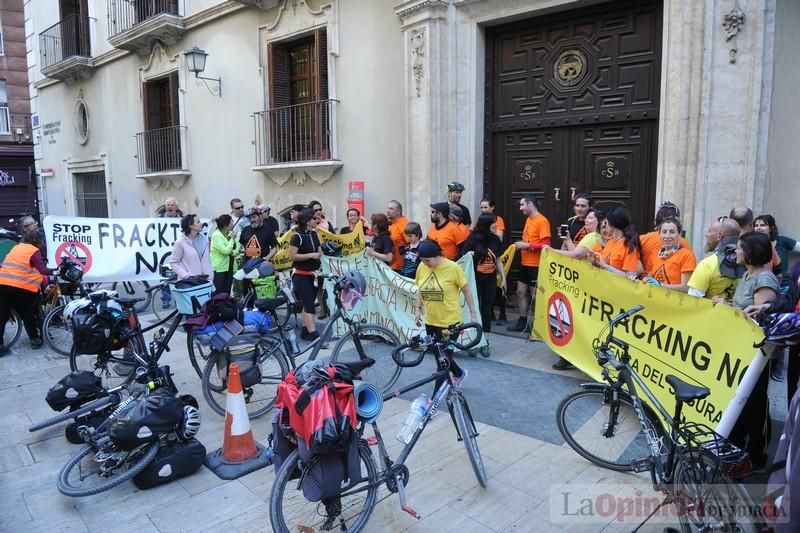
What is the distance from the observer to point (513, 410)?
501cm

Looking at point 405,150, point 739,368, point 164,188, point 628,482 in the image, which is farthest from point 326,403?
point 164,188

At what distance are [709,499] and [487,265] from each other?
14.0 ft

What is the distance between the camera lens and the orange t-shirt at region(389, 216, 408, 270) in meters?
7.68

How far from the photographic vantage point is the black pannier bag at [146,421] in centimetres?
373

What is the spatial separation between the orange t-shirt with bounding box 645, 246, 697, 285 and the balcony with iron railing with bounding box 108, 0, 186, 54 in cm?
1305

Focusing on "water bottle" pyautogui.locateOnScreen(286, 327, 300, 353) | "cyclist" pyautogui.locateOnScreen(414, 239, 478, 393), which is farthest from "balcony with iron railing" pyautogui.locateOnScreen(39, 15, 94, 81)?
"cyclist" pyautogui.locateOnScreen(414, 239, 478, 393)

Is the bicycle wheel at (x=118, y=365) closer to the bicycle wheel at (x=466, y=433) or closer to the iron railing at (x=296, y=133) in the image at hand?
the bicycle wheel at (x=466, y=433)

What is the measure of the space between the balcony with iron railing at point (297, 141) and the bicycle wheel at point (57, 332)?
5.20 m

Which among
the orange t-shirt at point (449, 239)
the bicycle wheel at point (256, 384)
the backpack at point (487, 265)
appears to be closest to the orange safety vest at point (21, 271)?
the bicycle wheel at point (256, 384)

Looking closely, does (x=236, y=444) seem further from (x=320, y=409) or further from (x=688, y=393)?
(x=688, y=393)

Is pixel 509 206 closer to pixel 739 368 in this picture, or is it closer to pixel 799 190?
pixel 799 190

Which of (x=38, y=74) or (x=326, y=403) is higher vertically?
(x=38, y=74)

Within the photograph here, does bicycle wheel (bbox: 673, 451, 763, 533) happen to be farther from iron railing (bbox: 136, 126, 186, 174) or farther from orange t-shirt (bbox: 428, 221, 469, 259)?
iron railing (bbox: 136, 126, 186, 174)

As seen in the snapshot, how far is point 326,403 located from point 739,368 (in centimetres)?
262
